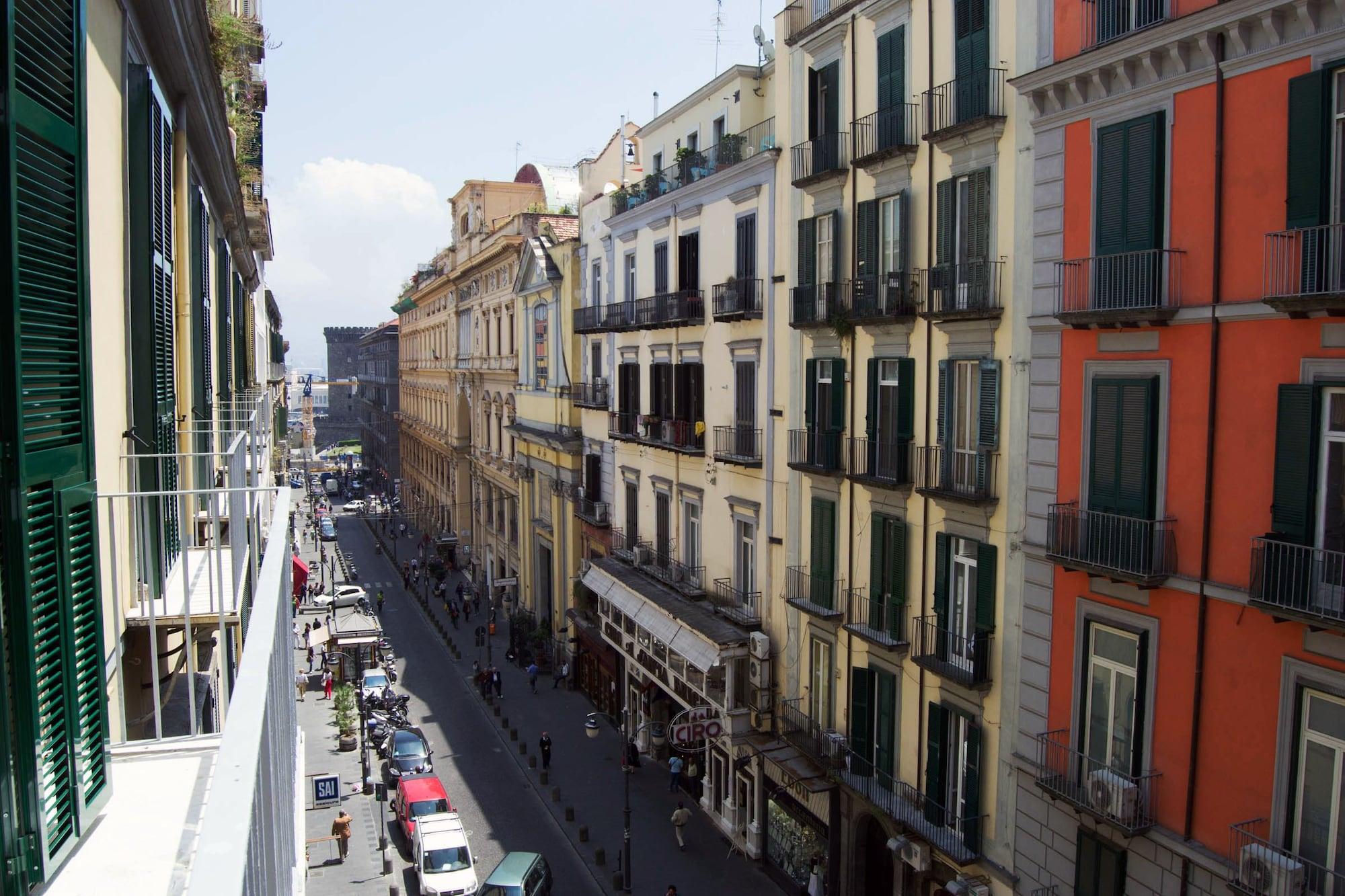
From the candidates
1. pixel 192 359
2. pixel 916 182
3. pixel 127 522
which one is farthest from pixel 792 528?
pixel 127 522

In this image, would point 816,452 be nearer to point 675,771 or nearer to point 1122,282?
point 1122,282

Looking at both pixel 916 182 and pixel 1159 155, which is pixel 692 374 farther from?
pixel 1159 155

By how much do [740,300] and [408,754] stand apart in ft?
52.5

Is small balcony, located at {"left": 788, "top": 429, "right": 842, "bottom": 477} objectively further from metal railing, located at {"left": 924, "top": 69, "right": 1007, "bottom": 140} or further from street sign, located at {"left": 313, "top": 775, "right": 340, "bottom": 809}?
street sign, located at {"left": 313, "top": 775, "right": 340, "bottom": 809}

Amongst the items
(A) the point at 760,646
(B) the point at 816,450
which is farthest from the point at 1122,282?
(A) the point at 760,646

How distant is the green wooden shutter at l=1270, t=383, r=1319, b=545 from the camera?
11469 mm

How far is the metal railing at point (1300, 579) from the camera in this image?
36.2ft

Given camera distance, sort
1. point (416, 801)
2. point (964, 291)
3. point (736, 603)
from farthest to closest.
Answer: point (416, 801) < point (736, 603) < point (964, 291)

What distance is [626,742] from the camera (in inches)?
1088

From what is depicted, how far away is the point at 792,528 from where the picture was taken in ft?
74.8

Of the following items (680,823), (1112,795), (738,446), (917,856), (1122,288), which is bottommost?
(680,823)

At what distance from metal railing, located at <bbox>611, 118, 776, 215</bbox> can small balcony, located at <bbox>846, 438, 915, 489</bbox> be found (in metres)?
7.66

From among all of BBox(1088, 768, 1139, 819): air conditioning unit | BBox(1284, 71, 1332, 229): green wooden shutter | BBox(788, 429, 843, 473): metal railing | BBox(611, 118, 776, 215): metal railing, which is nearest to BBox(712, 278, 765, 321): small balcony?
BBox(611, 118, 776, 215): metal railing

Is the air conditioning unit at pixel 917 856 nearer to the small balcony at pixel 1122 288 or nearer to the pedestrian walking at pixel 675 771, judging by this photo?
the small balcony at pixel 1122 288
